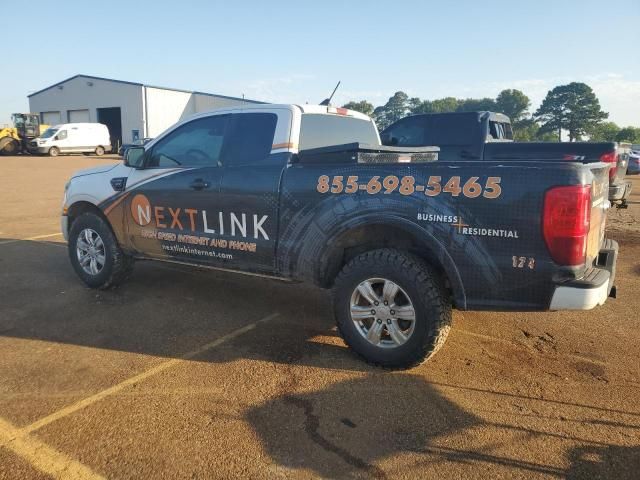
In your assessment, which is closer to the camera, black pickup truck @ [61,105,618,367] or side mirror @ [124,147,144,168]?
black pickup truck @ [61,105,618,367]

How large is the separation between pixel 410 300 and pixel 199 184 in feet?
7.34

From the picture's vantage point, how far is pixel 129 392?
3.28 m

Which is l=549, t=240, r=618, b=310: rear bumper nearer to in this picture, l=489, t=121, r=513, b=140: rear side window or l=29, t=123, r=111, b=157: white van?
l=489, t=121, r=513, b=140: rear side window

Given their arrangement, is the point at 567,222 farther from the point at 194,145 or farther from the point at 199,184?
the point at 194,145

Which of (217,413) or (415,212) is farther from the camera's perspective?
(415,212)

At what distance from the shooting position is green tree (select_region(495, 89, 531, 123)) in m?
104

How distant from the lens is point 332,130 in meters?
4.86

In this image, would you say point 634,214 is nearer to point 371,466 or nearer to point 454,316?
point 454,316

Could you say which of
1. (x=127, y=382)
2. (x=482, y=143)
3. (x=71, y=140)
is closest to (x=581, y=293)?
(x=127, y=382)

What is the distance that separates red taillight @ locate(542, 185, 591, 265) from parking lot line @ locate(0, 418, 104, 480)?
2.83 m

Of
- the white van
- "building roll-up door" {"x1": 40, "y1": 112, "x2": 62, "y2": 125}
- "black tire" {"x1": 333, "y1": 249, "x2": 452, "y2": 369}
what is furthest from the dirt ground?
"building roll-up door" {"x1": 40, "y1": 112, "x2": 62, "y2": 125}

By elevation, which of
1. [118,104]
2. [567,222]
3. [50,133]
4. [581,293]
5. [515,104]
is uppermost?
[515,104]

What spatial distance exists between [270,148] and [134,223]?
5.84ft

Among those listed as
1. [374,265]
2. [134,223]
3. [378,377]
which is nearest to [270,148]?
[374,265]
